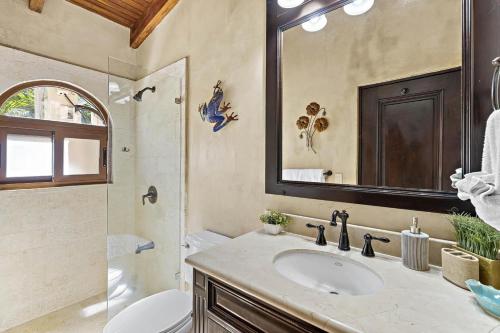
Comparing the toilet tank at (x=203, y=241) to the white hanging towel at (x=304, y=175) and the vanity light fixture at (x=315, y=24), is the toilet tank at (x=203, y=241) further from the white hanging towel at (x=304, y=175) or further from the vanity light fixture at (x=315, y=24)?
the vanity light fixture at (x=315, y=24)

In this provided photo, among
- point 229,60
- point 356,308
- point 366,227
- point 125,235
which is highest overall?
point 229,60

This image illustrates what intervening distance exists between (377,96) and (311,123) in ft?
1.11

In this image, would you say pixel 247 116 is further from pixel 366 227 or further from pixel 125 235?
pixel 125 235

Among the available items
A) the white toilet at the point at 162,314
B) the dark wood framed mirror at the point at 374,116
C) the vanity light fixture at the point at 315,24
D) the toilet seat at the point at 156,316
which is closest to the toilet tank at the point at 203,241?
the white toilet at the point at 162,314

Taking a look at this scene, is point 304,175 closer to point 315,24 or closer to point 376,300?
point 376,300

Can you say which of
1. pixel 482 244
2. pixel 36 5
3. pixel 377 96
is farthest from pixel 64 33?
pixel 482 244

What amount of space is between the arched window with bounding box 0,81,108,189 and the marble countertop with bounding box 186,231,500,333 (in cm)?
202

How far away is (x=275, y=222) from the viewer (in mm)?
1278

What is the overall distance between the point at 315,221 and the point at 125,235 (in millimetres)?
1835

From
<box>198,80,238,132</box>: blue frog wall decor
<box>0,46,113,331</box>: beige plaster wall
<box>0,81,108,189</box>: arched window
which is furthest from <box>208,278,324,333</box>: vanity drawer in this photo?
<box>0,81,108,189</box>: arched window

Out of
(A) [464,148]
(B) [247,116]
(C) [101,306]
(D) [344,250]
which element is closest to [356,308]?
(D) [344,250]

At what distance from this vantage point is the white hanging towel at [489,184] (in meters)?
0.65

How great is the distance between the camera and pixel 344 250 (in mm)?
1043

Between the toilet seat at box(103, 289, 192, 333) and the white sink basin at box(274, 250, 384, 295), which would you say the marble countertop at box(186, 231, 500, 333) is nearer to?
the white sink basin at box(274, 250, 384, 295)
